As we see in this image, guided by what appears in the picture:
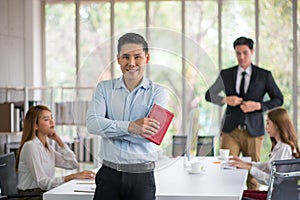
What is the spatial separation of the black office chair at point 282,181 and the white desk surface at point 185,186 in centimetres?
16

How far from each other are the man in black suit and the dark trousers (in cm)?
305

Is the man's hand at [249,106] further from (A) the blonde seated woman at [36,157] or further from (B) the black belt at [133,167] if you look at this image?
(B) the black belt at [133,167]

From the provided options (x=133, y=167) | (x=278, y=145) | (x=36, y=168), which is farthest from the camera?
(x=278, y=145)

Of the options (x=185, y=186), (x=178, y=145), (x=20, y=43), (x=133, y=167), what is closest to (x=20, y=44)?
(x=20, y=43)

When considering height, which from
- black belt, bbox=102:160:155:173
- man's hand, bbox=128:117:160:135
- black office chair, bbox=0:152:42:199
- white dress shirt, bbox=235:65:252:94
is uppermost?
white dress shirt, bbox=235:65:252:94

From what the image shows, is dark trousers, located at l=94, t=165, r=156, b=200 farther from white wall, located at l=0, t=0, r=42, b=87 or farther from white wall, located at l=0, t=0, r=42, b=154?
white wall, located at l=0, t=0, r=42, b=87

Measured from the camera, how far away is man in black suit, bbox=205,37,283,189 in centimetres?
567

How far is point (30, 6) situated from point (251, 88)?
10.2 ft

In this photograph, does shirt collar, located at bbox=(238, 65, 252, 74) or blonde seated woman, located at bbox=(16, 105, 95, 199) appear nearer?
blonde seated woman, located at bbox=(16, 105, 95, 199)

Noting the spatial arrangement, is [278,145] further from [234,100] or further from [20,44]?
[20,44]

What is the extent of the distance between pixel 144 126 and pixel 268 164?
203 cm

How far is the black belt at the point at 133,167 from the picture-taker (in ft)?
8.29

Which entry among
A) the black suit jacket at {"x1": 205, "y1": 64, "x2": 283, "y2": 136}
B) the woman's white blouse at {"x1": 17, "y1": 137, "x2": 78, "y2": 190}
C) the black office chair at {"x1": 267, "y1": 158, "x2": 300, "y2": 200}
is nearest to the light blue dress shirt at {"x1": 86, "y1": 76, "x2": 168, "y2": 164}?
the black office chair at {"x1": 267, "y1": 158, "x2": 300, "y2": 200}

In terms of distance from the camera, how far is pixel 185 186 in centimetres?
321
